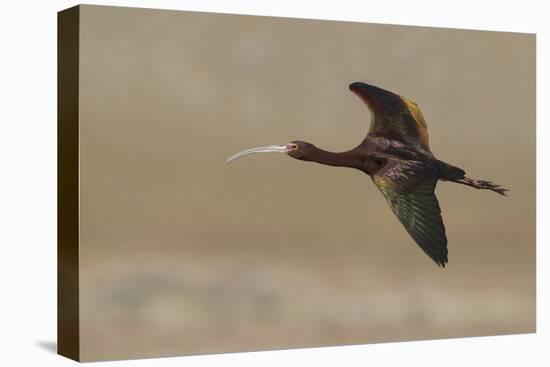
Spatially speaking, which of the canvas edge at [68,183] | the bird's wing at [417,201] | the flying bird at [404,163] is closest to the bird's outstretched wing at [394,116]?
the flying bird at [404,163]

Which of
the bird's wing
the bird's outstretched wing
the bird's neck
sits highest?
the bird's outstretched wing

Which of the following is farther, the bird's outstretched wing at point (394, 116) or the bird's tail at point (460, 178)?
the bird's tail at point (460, 178)

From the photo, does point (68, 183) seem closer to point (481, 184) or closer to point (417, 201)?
point (417, 201)

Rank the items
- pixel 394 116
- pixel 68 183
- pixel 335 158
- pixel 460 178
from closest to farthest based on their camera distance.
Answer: pixel 68 183 → pixel 335 158 → pixel 394 116 → pixel 460 178

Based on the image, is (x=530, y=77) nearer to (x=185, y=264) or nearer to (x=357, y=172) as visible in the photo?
(x=357, y=172)

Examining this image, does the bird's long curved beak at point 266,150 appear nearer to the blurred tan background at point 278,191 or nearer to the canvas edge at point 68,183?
the blurred tan background at point 278,191

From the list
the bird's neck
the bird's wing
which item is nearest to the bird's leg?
the bird's wing

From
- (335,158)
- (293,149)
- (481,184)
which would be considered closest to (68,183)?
(293,149)

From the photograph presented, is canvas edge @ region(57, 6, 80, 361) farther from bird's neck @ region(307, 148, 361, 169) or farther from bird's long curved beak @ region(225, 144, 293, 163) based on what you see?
bird's neck @ region(307, 148, 361, 169)
